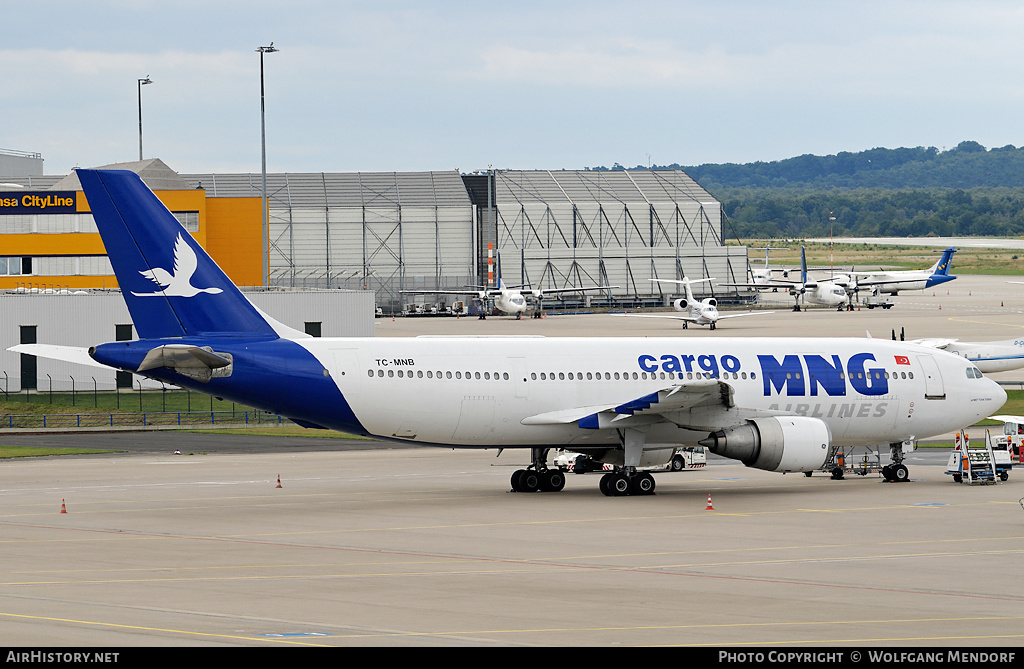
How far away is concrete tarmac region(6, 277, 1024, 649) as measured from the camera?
17375 mm

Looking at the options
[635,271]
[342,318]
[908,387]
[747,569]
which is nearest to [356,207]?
[635,271]

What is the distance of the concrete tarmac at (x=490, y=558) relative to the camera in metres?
17.4

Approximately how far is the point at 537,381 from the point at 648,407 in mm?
3069

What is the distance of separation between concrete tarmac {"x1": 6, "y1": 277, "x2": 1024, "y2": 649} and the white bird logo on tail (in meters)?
5.46

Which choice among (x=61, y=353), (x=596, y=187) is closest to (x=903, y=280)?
(x=596, y=187)

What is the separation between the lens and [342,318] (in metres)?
75.7

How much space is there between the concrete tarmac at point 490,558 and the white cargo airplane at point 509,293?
77.7 meters

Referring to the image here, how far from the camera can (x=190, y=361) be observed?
3067 centimetres

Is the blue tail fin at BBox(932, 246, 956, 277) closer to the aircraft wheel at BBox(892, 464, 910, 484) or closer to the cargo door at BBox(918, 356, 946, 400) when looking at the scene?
the cargo door at BBox(918, 356, 946, 400)

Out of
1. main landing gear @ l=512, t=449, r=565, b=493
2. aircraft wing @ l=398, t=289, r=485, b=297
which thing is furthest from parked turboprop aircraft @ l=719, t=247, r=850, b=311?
main landing gear @ l=512, t=449, r=565, b=493

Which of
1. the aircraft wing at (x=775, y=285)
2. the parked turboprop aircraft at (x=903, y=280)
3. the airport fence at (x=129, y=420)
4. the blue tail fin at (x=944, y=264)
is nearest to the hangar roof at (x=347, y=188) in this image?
the aircraft wing at (x=775, y=285)

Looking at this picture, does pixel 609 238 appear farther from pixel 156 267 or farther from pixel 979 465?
pixel 156 267

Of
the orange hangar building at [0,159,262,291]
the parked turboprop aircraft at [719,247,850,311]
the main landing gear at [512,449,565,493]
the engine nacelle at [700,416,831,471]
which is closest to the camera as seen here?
the engine nacelle at [700,416,831,471]
